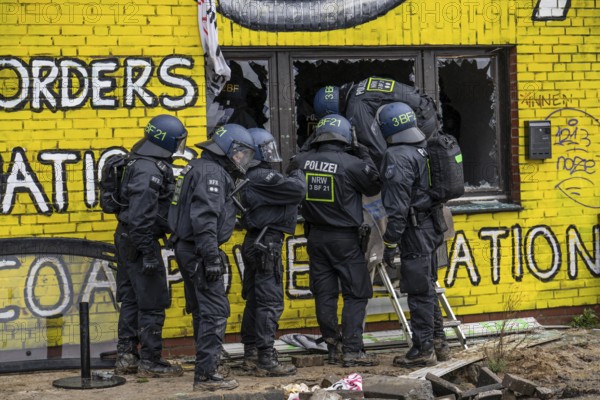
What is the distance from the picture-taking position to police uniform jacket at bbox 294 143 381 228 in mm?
10492

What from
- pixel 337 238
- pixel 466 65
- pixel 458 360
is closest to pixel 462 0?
pixel 466 65

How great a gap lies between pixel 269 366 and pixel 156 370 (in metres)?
0.97

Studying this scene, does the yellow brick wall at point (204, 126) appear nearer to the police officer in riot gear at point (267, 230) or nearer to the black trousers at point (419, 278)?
the police officer in riot gear at point (267, 230)

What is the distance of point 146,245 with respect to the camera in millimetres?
9875

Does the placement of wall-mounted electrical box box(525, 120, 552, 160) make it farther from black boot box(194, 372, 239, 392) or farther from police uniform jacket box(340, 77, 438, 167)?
black boot box(194, 372, 239, 392)

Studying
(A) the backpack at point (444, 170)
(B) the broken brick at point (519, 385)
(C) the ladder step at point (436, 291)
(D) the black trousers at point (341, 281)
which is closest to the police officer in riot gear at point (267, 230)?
(D) the black trousers at point (341, 281)

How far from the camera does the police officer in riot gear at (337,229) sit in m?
10.5

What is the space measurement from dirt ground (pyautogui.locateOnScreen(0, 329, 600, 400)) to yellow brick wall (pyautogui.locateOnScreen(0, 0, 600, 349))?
806 millimetres

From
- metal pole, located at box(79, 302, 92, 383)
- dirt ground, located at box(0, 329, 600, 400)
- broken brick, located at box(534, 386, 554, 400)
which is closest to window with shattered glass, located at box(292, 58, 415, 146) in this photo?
dirt ground, located at box(0, 329, 600, 400)

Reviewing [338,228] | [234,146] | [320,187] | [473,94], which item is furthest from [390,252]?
[473,94]

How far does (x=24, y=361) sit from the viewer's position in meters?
10.3

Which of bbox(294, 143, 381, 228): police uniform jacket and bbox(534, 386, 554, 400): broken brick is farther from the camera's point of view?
bbox(294, 143, 381, 228): police uniform jacket

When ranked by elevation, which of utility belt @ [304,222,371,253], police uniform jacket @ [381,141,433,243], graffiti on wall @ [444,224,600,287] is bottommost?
graffiti on wall @ [444,224,600,287]

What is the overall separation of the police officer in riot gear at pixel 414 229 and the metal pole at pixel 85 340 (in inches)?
104
